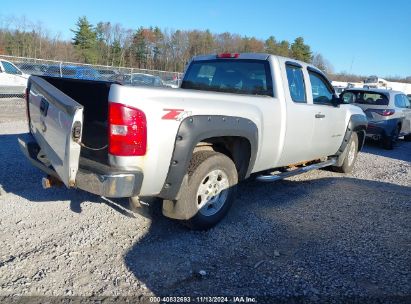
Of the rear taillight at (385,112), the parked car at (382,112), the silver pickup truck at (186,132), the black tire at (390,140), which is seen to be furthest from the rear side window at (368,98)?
the silver pickup truck at (186,132)

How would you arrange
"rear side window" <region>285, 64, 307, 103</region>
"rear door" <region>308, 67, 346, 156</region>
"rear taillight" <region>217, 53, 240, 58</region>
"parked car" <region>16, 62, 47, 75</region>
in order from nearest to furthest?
"rear side window" <region>285, 64, 307, 103</region>
"rear taillight" <region>217, 53, 240, 58</region>
"rear door" <region>308, 67, 346, 156</region>
"parked car" <region>16, 62, 47, 75</region>

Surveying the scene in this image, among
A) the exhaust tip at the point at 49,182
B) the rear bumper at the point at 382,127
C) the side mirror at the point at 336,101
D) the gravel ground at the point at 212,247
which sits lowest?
the gravel ground at the point at 212,247

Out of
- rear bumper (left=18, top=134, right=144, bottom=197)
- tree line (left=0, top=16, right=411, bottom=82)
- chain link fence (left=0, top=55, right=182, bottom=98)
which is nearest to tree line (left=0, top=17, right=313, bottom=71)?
tree line (left=0, top=16, right=411, bottom=82)

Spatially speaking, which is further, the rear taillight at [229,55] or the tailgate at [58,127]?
the rear taillight at [229,55]

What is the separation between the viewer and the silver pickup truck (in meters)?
3.18

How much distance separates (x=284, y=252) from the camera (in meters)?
3.80

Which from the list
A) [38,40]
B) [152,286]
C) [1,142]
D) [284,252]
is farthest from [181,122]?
[38,40]

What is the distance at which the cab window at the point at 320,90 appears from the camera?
5.76m

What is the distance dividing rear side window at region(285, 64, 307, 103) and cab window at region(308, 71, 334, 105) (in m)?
0.36

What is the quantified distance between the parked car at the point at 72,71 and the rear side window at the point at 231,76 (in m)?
15.4

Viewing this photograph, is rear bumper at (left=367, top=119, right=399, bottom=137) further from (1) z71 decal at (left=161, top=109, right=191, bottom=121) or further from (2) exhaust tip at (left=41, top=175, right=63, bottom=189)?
(2) exhaust tip at (left=41, top=175, right=63, bottom=189)

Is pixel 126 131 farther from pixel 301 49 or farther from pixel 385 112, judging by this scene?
pixel 301 49

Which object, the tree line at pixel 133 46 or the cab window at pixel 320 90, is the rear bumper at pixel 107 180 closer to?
the cab window at pixel 320 90

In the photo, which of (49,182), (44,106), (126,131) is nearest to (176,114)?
(126,131)
